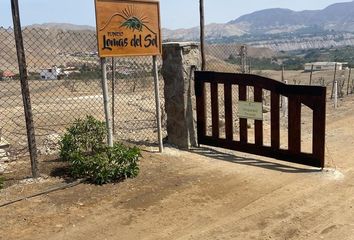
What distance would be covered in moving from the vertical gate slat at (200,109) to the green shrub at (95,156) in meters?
2.25

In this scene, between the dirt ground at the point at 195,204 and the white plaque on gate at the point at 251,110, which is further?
the white plaque on gate at the point at 251,110

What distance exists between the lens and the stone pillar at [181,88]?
27.7 feet

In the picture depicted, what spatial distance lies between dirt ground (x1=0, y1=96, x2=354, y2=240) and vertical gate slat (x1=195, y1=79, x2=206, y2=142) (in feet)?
4.00

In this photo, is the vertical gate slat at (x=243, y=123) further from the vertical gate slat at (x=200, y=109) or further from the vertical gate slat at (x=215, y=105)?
the vertical gate slat at (x=200, y=109)

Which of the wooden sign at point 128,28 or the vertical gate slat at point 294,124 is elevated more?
the wooden sign at point 128,28

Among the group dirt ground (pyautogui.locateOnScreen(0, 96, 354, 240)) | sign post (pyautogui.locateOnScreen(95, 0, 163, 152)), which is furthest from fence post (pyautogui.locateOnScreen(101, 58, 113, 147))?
dirt ground (pyautogui.locateOnScreen(0, 96, 354, 240))

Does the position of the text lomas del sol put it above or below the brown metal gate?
above

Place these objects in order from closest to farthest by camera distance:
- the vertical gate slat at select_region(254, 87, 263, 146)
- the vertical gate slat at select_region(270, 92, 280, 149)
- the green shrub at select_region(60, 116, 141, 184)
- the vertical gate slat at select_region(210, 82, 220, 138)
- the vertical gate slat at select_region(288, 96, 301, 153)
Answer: the green shrub at select_region(60, 116, 141, 184) < the vertical gate slat at select_region(288, 96, 301, 153) < the vertical gate slat at select_region(270, 92, 280, 149) < the vertical gate slat at select_region(254, 87, 263, 146) < the vertical gate slat at select_region(210, 82, 220, 138)

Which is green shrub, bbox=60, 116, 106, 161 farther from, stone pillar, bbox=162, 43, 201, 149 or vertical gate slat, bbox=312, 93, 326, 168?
vertical gate slat, bbox=312, 93, 326, 168

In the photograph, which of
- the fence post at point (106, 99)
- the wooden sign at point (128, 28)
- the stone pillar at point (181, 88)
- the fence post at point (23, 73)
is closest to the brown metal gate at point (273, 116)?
the stone pillar at point (181, 88)

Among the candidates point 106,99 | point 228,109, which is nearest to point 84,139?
point 106,99

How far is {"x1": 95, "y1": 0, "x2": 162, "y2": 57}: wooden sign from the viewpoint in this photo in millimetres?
6961

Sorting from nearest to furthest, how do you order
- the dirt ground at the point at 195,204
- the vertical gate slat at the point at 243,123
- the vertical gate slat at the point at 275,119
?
the dirt ground at the point at 195,204, the vertical gate slat at the point at 275,119, the vertical gate slat at the point at 243,123

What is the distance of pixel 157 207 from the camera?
5.63 m
